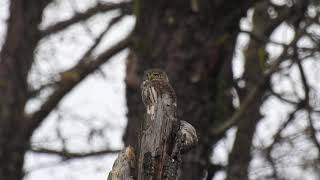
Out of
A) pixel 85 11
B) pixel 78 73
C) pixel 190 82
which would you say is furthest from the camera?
pixel 85 11

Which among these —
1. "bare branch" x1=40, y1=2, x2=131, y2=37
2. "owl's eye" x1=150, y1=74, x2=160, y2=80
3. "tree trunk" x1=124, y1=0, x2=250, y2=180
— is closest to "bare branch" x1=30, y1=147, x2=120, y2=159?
"bare branch" x1=40, y1=2, x2=131, y2=37

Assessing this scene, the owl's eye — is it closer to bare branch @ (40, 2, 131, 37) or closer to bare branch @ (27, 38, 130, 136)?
bare branch @ (27, 38, 130, 136)

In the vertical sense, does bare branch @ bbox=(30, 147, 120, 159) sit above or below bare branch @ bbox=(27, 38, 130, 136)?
below

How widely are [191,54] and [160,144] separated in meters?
2.84

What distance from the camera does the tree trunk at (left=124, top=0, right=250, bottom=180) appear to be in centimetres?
474

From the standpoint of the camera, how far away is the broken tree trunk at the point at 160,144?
1983 millimetres

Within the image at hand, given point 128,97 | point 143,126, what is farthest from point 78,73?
point 143,126

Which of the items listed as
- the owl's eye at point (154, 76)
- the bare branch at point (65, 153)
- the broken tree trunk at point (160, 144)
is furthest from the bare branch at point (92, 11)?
the broken tree trunk at point (160, 144)

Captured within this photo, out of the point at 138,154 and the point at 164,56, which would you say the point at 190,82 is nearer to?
the point at 164,56

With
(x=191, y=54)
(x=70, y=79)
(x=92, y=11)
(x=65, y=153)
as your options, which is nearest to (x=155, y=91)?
(x=191, y=54)

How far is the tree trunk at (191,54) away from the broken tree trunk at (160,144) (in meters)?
2.59

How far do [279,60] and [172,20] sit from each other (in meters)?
0.82

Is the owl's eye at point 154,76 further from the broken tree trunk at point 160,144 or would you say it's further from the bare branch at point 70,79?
the bare branch at point 70,79

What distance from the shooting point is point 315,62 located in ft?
19.6
